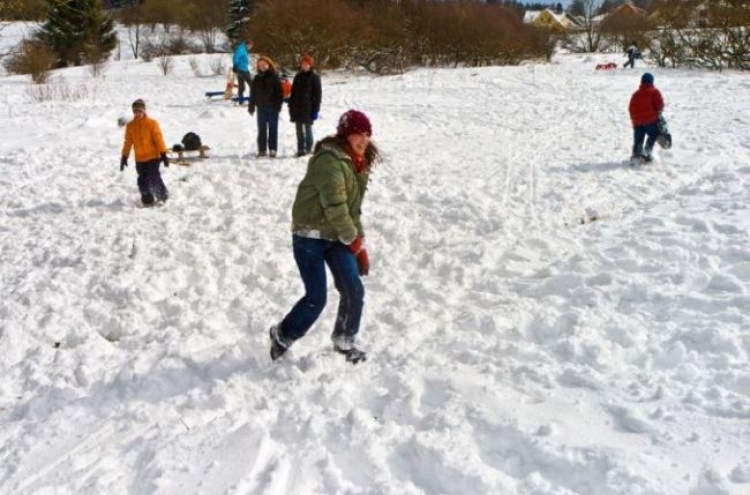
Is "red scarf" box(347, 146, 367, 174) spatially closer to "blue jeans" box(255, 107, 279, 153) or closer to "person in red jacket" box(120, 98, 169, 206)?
"person in red jacket" box(120, 98, 169, 206)

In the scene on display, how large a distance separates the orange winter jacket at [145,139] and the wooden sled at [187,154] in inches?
77.5

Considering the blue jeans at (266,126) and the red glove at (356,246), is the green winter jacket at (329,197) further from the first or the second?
the blue jeans at (266,126)

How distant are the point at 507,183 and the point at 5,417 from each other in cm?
709

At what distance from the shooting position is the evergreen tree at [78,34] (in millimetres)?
39000

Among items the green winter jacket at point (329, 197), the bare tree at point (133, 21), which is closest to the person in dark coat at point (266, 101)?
the green winter jacket at point (329, 197)

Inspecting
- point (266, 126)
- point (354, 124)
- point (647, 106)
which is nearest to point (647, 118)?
point (647, 106)

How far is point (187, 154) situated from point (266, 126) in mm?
1570

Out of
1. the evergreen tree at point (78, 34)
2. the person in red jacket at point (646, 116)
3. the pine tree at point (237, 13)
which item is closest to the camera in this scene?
the person in red jacket at point (646, 116)

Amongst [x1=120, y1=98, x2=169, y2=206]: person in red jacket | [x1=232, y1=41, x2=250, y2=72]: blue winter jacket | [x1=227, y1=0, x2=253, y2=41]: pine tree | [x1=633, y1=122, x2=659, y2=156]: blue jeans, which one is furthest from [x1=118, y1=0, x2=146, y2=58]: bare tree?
[x1=633, y1=122, x2=659, y2=156]: blue jeans

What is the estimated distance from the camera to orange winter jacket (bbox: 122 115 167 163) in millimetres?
7723

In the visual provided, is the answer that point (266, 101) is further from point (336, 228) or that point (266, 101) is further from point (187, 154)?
point (336, 228)

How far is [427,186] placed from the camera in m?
8.98

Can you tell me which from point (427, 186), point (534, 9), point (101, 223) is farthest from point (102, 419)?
point (534, 9)

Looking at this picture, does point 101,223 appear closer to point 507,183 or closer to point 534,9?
point 507,183
